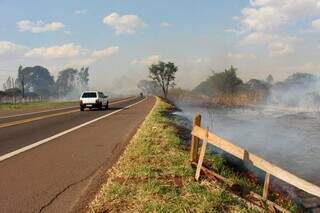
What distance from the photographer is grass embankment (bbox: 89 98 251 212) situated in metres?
6.53

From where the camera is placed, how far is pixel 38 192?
24.4 ft

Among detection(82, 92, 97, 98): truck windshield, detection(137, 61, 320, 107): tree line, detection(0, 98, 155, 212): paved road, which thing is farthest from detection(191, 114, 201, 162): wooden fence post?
detection(137, 61, 320, 107): tree line

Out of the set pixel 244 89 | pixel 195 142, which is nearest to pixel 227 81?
pixel 244 89

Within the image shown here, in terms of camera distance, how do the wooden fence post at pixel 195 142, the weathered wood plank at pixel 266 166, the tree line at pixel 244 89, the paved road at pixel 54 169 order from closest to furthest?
the paved road at pixel 54 169 < the weathered wood plank at pixel 266 166 < the wooden fence post at pixel 195 142 < the tree line at pixel 244 89

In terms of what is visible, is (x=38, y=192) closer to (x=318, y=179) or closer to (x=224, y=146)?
(x=224, y=146)

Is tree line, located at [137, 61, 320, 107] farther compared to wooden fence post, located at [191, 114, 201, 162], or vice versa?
tree line, located at [137, 61, 320, 107]

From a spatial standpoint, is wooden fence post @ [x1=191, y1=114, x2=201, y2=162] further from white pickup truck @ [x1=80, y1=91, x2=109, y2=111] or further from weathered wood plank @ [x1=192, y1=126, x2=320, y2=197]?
white pickup truck @ [x1=80, y1=91, x2=109, y2=111]

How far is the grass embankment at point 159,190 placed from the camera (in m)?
6.53

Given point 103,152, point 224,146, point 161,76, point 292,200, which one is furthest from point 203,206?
point 161,76

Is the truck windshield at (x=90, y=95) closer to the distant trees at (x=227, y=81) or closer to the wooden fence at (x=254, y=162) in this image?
the wooden fence at (x=254, y=162)

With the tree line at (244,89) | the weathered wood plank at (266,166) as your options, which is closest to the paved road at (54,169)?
the weathered wood plank at (266,166)

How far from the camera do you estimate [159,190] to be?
7180 mm

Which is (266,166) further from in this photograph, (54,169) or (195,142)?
(54,169)

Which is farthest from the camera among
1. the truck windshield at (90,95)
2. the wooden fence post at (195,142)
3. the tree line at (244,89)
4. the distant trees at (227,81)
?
the distant trees at (227,81)
